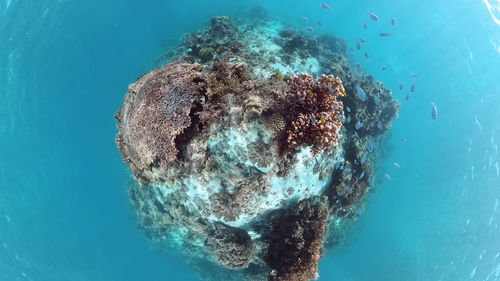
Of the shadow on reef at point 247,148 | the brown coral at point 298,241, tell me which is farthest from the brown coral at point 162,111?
the brown coral at point 298,241

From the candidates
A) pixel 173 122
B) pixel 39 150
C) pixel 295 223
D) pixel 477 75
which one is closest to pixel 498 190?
pixel 477 75

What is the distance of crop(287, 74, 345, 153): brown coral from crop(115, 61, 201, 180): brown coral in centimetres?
211

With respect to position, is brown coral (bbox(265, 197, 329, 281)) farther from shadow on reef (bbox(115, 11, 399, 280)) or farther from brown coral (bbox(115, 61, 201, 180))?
brown coral (bbox(115, 61, 201, 180))

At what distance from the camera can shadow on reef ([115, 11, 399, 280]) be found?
5273 mm

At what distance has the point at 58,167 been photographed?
16156 mm

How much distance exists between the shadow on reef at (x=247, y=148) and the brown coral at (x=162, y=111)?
0.07 feet

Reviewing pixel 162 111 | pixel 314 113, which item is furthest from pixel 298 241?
pixel 162 111

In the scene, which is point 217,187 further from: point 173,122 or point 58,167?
point 58,167

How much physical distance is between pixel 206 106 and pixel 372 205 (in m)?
15.2

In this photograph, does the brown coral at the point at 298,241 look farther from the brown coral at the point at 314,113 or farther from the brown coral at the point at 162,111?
the brown coral at the point at 162,111

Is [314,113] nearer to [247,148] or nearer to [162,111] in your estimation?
[247,148]

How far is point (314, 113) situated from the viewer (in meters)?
5.19

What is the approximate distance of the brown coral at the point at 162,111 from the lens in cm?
512

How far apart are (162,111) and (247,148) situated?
1940 mm
